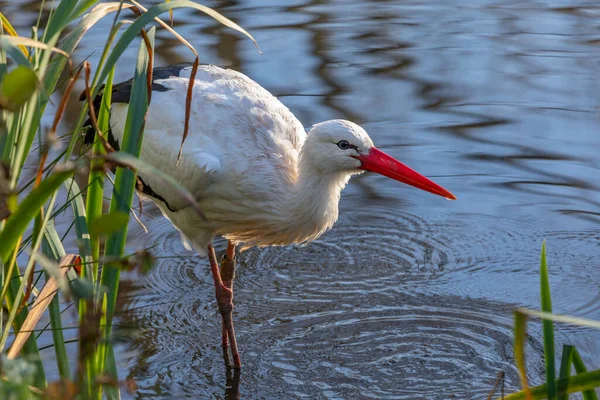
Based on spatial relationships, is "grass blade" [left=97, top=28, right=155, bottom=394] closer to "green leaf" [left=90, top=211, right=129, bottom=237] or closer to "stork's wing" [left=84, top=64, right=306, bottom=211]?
"green leaf" [left=90, top=211, right=129, bottom=237]

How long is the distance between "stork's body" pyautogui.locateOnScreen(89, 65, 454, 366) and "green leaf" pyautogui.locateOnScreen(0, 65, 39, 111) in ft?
8.61

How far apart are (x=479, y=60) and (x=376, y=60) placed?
0.98 meters

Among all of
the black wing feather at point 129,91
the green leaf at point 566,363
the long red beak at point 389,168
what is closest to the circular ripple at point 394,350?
the long red beak at point 389,168

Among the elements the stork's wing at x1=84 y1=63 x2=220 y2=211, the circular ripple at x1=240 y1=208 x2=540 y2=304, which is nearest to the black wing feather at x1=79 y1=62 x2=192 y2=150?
the stork's wing at x1=84 y1=63 x2=220 y2=211

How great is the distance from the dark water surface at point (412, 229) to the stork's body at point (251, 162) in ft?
1.24

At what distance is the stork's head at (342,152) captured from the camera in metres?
3.99

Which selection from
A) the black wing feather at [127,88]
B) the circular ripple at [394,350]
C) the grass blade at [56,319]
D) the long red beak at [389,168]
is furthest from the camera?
the black wing feather at [127,88]

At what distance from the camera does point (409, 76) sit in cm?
789

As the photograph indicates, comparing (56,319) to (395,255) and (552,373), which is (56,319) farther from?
(395,255)

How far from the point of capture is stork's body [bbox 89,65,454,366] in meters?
4.06

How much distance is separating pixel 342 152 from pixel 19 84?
2.68 m

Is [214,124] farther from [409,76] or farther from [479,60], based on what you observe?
[479,60]

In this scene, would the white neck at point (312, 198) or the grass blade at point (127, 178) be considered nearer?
the grass blade at point (127, 178)

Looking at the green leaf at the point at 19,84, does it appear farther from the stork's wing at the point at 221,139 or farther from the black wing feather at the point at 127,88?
the black wing feather at the point at 127,88
